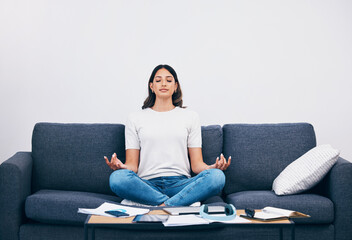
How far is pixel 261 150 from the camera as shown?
2834mm

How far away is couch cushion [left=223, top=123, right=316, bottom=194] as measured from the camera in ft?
9.16

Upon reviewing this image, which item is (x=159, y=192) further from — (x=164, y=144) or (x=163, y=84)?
(x=163, y=84)

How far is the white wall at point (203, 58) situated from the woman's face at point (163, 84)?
1.79 ft

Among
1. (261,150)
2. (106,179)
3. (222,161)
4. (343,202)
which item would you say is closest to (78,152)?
(106,179)

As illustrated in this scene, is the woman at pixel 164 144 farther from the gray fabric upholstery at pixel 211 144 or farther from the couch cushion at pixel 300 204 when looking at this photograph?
the couch cushion at pixel 300 204

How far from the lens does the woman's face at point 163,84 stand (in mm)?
2818

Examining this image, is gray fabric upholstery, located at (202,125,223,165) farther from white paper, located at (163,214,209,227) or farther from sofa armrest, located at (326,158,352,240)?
white paper, located at (163,214,209,227)

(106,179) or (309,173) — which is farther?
(106,179)

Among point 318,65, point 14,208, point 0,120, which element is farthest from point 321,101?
point 0,120

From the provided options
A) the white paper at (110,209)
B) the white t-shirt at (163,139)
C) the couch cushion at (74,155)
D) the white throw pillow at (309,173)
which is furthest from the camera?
the couch cushion at (74,155)

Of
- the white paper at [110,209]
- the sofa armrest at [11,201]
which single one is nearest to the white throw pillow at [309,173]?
the white paper at [110,209]

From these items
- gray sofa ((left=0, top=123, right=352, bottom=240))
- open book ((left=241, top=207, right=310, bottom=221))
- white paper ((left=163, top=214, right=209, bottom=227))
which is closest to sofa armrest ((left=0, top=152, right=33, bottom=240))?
gray sofa ((left=0, top=123, right=352, bottom=240))

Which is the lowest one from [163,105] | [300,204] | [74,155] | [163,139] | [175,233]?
[175,233]

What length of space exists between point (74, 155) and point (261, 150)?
1.30 meters
